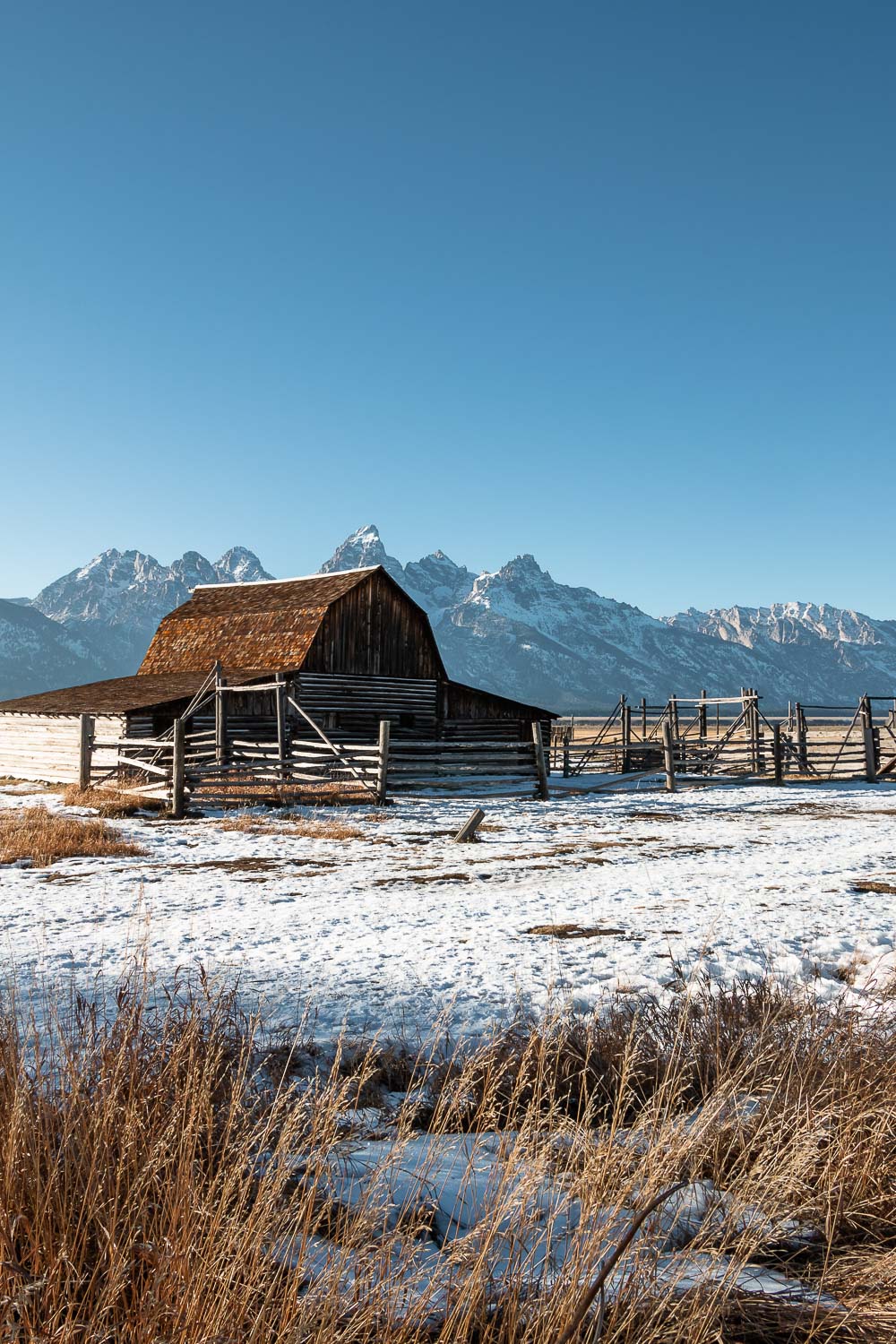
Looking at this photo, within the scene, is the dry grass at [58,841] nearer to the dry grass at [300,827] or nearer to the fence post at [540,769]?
the dry grass at [300,827]

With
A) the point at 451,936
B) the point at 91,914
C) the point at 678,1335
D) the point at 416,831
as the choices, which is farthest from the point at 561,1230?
the point at 416,831

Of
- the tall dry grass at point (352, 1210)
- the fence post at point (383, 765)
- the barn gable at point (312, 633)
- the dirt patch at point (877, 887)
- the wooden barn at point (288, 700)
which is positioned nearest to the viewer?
the tall dry grass at point (352, 1210)

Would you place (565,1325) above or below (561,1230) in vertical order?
above

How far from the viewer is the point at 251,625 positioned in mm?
31953

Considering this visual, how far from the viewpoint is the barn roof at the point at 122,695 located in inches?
1011

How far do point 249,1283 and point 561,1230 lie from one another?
1.40 m

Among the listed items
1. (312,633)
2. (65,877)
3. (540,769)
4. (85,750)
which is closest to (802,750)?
(540,769)

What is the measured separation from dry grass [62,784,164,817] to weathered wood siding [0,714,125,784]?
18.7ft

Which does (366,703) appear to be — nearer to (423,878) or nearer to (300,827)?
(300,827)

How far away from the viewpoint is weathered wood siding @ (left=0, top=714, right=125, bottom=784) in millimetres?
26953

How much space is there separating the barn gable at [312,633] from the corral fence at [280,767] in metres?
3.34

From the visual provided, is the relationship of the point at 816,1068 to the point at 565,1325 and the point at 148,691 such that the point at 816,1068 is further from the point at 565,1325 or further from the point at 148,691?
the point at 148,691

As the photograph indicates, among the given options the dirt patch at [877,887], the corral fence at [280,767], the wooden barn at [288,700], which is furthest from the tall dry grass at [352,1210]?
the wooden barn at [288,700]

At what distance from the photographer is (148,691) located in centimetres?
2764
